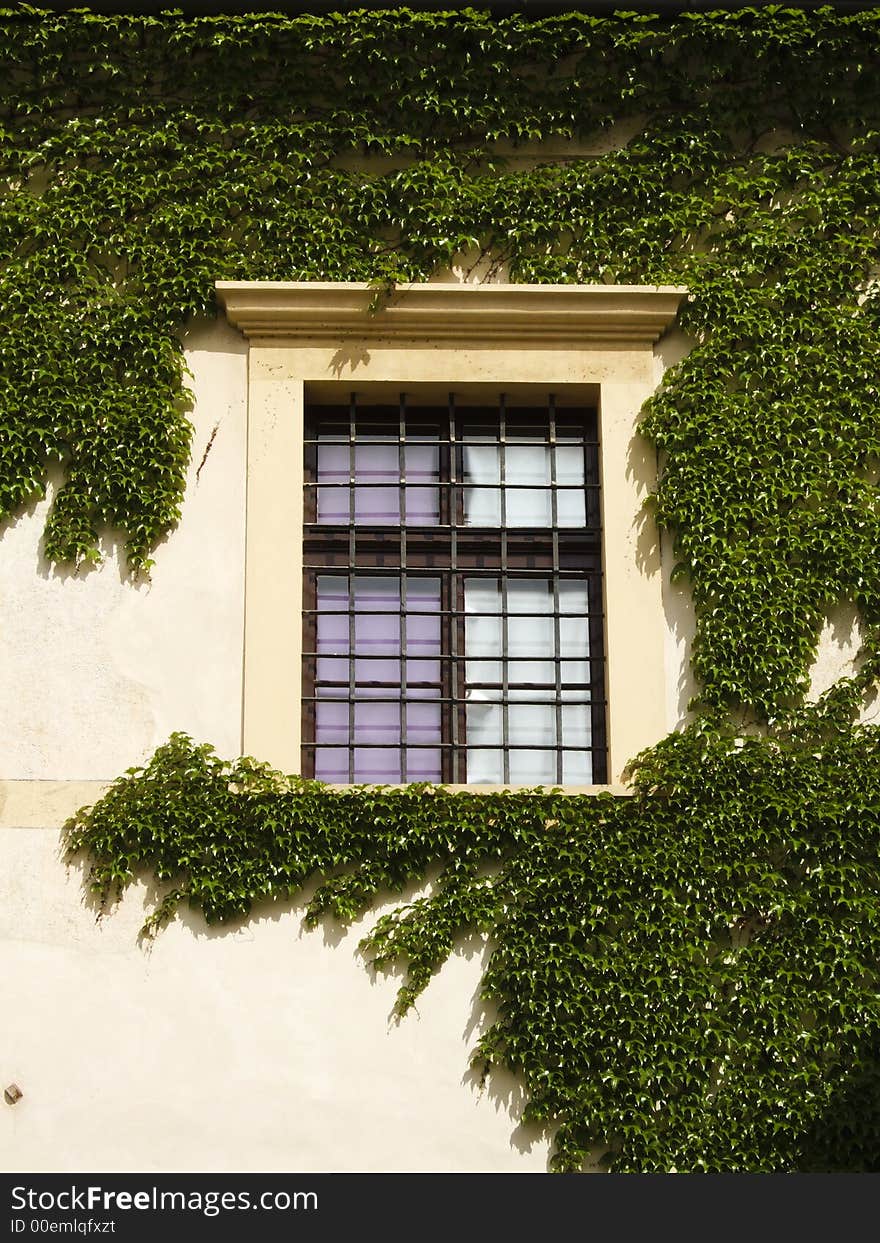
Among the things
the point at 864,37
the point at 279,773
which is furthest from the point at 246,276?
the point at 864,37

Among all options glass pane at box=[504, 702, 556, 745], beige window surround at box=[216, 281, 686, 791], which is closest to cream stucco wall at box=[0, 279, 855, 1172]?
beige window surround at box=[216, 281, 686, 791]

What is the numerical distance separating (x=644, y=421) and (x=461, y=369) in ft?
2.95

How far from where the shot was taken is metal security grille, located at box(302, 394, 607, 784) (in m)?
8.62

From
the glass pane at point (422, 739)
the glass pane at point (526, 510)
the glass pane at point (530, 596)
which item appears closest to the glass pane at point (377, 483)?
the glass pane at point (526, 510)

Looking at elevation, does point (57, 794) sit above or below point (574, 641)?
below

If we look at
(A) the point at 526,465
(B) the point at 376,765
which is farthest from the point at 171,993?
(A) the point at 526,465

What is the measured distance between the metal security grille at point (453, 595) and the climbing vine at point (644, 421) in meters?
0.49

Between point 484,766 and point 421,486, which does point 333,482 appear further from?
point 484,766

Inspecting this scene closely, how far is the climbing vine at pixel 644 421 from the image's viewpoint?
25.9ft

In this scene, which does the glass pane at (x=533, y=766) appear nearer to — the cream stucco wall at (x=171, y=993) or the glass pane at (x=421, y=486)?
the cream stucco wall at (x=171, y=993)

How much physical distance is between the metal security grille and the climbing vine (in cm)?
49

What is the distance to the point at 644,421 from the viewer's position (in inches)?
344

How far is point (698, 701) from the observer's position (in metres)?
8.40

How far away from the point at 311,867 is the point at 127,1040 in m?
1.05
